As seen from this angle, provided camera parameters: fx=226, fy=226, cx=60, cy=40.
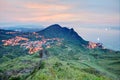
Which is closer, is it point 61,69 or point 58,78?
point 58,78

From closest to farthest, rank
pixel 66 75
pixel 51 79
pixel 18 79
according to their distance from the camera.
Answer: pixel 51 79 < pixel 66 75 < pixel 18 79

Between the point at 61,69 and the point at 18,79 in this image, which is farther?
the point at 18,79

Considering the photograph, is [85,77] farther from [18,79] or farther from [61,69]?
[18,79]

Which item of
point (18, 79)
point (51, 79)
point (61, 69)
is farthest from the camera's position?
point (18, 79)

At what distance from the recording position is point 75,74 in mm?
157000

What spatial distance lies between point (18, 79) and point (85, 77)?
55.4 metres

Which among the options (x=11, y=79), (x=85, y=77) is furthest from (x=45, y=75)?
(x=11, y=79)

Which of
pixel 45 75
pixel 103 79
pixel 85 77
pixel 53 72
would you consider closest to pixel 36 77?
pixel 45 75

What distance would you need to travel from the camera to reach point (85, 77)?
155 meters

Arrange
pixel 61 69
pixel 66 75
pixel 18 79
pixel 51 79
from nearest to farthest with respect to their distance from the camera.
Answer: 1. pixel 51 79
2. pixel 66 75
3. pixel 61 69
4. pixel 18 79

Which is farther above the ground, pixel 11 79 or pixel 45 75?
pixel 45 75

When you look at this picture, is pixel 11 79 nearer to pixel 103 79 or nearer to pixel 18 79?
pixel 18 79

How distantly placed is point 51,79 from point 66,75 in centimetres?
2015

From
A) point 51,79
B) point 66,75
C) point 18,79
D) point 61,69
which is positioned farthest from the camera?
point 18,79
